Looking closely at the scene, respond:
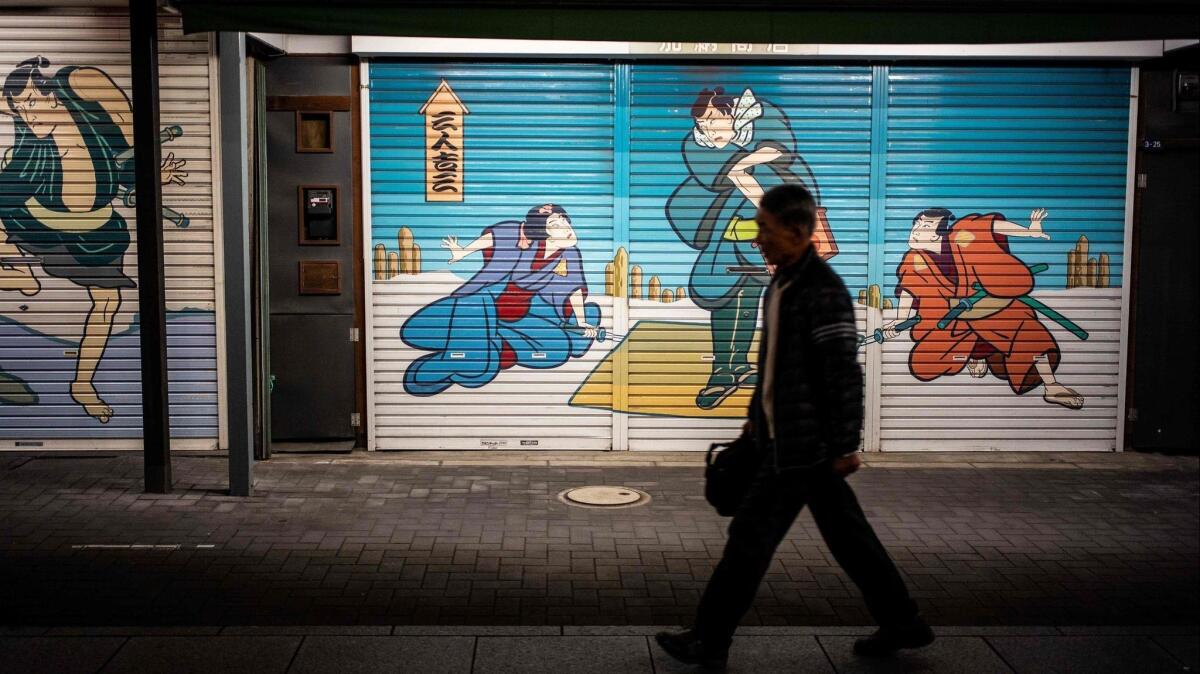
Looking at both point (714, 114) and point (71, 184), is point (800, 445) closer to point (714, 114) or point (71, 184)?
point (714, 114)

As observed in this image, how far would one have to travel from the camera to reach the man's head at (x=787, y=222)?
14.1 feet

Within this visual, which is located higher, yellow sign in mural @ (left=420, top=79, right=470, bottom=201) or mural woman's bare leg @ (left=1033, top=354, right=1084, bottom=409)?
yellow sign in mural @ (left=420, top=79, right=470, bottom=201)

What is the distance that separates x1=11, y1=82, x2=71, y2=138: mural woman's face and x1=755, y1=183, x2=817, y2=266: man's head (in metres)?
6.86

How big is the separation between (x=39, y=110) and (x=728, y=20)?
608 centimetres

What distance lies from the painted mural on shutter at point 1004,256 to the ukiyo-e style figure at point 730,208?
99 cm

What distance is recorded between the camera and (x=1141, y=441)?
928 cm

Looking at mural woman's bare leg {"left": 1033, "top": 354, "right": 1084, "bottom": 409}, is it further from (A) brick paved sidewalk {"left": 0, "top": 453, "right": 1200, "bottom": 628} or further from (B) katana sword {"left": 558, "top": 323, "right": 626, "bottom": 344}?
(B) katana sword {"left": 558, "top": 323, "right": 626, "bottom": 344}

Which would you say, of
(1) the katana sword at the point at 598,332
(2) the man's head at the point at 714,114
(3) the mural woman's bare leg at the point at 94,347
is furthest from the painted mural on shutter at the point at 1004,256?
(3) the mural woman's bare leg at the point at 94,347

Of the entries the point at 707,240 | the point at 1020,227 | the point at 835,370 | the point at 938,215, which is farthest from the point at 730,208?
the point at 835,370

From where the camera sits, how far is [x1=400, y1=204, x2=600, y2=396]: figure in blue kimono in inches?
354

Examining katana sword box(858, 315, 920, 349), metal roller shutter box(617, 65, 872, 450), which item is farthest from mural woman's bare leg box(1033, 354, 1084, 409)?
metal roller shutter box(617, 65, 872, 450)

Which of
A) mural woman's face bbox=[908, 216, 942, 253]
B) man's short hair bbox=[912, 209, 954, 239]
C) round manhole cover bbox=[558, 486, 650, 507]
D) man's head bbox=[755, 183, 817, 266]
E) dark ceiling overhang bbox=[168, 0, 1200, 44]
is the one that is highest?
dark ceiling overhang bbox=[168, 0, 1200, 44]

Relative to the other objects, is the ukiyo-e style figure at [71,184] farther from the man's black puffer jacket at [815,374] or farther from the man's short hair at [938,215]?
the man's short hair at [938,215]

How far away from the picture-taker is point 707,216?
29.6 ft
